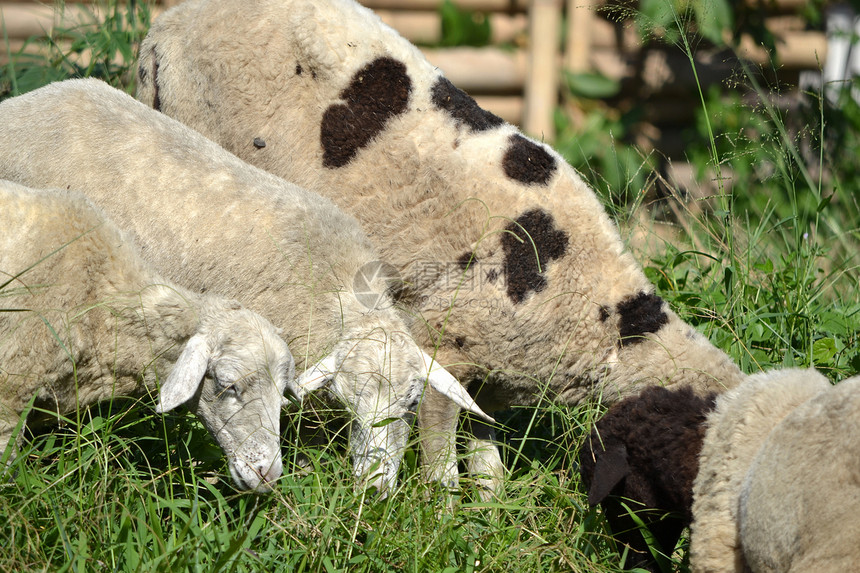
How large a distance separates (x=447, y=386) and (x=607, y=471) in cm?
77

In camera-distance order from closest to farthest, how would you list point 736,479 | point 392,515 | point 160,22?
point 736,479
point 392,515
point 160,22

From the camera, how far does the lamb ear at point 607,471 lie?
9.39 feet

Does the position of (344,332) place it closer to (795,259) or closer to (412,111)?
(412,111)

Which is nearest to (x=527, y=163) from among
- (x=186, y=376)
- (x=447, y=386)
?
(x=447, y=386)

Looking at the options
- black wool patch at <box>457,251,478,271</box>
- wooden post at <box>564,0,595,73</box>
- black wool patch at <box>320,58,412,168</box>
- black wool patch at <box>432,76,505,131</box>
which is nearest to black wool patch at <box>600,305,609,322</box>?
black wool patch at <box>457,251,478,271</box>

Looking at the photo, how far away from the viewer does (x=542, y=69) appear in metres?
8.23

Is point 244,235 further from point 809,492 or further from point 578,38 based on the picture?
point 578,38

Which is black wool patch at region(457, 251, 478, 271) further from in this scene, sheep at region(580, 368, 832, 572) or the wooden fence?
the wooden fence

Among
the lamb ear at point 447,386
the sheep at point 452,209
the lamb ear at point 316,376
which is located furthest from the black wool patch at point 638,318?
the lamb ear at point 316,376

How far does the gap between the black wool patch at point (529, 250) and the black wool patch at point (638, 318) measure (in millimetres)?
374

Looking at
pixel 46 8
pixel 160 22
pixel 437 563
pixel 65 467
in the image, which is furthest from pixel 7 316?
pixel 46 8

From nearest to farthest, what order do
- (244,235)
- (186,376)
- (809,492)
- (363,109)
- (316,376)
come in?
(809,492)
(186,376)
(316,376)
(244,235)
(363,109)

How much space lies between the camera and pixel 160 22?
466cm

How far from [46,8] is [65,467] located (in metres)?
5.35
